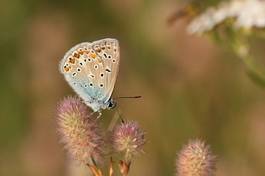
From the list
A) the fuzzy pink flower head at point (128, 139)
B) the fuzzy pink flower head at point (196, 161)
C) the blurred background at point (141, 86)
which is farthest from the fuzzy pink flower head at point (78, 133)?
the blurred background at point (141, 86)

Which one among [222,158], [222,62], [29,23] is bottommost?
[222,158]

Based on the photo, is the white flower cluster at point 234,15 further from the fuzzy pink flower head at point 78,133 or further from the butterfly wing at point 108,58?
the fuzzy pink flower head at point 78,133

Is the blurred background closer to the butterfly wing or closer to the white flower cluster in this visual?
the white flower cluster

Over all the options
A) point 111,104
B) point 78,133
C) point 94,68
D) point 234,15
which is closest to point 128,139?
point 78,133

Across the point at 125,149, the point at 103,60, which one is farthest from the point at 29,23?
the point at 125,149

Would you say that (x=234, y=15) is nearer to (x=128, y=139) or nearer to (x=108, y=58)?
(x=108, y=58)

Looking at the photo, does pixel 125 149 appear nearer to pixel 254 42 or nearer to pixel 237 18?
pixel 237 18

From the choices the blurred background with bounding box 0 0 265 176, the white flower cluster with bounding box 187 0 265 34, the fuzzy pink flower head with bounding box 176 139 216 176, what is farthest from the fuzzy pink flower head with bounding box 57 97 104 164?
the blurred background with bounding box 0 0 265 176
